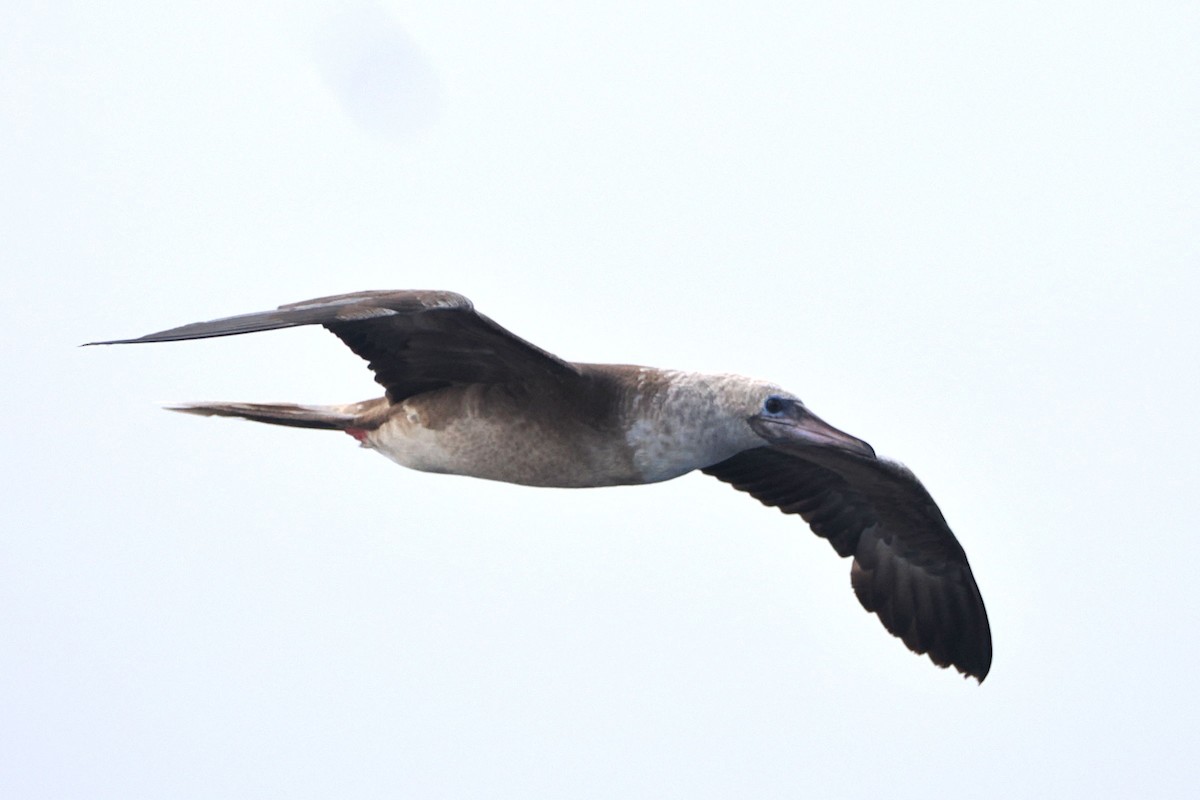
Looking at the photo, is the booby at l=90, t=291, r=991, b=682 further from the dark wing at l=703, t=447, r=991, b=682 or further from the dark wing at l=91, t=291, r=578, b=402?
the dark wing at l=703, t=447, r=991, b=682

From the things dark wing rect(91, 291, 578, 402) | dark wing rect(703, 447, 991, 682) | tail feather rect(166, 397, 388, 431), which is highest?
dark wing rect(91, 291, 578, 402)

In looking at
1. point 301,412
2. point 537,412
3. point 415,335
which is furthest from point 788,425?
point 301,412

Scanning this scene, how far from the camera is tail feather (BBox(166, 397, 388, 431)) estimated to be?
9.41 m

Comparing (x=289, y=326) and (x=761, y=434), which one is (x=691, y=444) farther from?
(x=289, y=326)

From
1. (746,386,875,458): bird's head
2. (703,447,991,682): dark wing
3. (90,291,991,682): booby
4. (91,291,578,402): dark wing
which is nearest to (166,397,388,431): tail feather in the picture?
(90,291,991,682): booby

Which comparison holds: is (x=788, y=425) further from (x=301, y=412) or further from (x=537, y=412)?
(x=301, y=412)

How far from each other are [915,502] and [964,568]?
0.67m

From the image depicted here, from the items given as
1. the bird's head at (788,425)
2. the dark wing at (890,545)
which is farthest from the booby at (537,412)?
the dark wing at (890,545)

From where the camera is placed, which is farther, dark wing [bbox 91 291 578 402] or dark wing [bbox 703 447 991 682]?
dark wing [bbox 703 447 991 682]

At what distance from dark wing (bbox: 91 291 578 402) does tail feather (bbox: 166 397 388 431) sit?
0.35 meters

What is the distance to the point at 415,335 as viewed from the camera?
8578 mm

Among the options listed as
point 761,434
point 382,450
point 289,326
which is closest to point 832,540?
point 761,434

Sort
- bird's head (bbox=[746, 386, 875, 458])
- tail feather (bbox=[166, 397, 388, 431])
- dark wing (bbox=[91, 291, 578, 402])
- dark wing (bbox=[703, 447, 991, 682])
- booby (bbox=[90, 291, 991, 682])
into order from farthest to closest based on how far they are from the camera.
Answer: dark wing (bbox=[703, 447, 991, 682])
tail feather (bbox=[166, 397, 388, 431])
bird's head (bbox=[746, 386, 875, 458])
booby (bbox=[90, 291, 991, 682])
dark wing (bbox=[91, 291, 578, 402])

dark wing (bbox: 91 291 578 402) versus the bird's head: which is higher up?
dark wing (bbox: 91 291 578 402)
